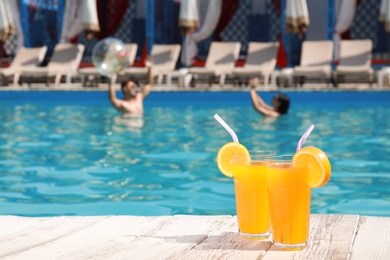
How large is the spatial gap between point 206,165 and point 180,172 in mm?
398

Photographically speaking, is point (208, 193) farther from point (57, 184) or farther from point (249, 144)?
point (249, 144)

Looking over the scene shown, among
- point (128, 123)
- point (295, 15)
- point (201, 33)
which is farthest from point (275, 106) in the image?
point (201, 33)

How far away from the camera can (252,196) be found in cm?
179

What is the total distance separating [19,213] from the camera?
169 inches

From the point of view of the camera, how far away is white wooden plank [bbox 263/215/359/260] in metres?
1.58

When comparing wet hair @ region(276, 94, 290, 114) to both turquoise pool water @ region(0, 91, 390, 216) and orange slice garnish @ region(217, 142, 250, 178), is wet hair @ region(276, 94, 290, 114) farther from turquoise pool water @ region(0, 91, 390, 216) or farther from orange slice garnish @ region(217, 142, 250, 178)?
orange slice garnish @ region(217, 142, 250, 178)

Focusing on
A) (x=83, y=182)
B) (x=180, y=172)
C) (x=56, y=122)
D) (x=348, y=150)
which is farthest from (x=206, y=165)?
(x=56, y=122)

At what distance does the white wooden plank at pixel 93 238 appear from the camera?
1.59 metres

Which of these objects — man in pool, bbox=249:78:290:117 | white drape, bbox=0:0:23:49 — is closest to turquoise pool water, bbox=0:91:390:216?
man in pool, bbox=249:78:290:117

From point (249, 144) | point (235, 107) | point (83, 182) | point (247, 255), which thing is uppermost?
point (247, 255)

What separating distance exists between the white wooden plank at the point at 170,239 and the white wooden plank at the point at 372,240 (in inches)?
13.7

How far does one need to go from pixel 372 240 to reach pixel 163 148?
5431 mm

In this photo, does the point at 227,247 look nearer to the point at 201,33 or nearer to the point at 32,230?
the point at 32,230

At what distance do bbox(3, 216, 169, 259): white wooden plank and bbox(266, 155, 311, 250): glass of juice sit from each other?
Answer: 337 millimetres
